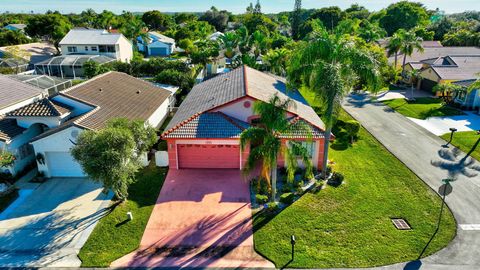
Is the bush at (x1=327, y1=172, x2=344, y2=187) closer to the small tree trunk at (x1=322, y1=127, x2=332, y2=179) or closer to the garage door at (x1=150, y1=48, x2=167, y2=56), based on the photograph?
the small tree trunk at (x1=322, y1=127, x2=332, y2=179)

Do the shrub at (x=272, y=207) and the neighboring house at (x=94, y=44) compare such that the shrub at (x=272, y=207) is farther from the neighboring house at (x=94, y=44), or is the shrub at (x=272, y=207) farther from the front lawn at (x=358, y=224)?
the neighboring house at (x=94, y=44)

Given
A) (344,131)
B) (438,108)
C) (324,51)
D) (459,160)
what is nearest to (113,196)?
(324,51)

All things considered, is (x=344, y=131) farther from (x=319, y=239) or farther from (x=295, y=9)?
(x=295, y=9)

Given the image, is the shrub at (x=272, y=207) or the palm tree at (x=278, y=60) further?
the palm tree at (x=278, y=60)

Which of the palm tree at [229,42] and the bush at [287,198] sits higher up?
the palm tree at [229,42]

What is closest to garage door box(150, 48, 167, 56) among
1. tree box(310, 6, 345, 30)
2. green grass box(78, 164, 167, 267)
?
tree box(310, 6, 345, 30)

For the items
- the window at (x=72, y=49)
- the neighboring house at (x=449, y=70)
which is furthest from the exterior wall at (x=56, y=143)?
the window at (x=72, y=49)
